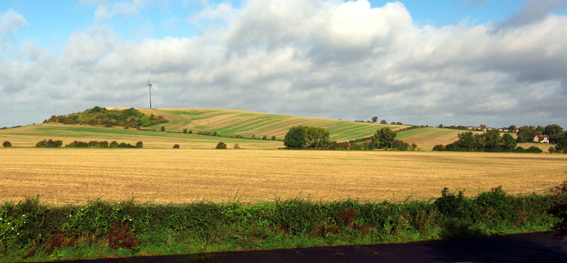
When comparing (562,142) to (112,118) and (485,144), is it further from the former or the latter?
(112,118)

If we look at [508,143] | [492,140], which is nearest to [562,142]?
[508,143]

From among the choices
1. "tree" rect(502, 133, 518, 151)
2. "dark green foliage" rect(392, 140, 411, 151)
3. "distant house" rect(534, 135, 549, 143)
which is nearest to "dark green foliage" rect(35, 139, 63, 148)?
"dark green foliage" rect(392, 140, 411, 151)

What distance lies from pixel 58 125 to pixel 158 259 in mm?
113659

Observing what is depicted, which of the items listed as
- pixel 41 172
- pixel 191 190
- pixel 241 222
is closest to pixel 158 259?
pixel 241 222

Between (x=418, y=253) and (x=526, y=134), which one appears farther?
(x=526, y=134)

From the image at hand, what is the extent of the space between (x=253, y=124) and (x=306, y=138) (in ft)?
143

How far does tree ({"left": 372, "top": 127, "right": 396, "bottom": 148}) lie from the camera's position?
90.4 metres

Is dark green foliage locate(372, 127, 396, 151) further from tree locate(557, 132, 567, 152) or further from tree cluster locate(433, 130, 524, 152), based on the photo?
tree locate(557, 132, 567, 152)

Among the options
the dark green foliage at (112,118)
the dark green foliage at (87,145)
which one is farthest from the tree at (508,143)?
the dark green foliage at (112,118)

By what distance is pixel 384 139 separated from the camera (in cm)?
9056

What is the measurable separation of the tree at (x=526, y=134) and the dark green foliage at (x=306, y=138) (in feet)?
172

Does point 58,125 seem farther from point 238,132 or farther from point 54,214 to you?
point 54,214

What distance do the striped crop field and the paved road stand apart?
304 ft

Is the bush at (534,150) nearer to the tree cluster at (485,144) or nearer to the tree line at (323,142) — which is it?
the tree cluster at (485,144)
